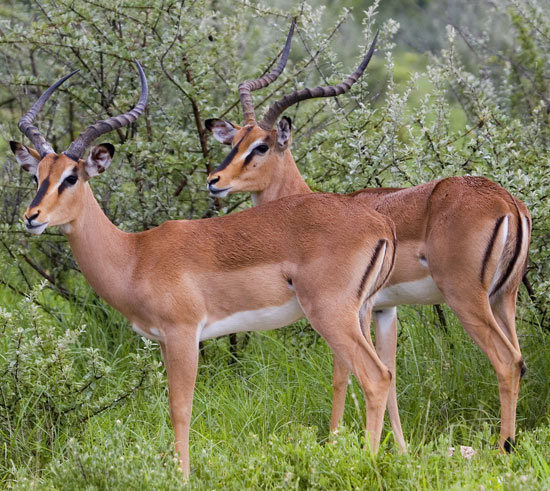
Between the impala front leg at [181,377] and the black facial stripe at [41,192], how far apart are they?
32.1 inches

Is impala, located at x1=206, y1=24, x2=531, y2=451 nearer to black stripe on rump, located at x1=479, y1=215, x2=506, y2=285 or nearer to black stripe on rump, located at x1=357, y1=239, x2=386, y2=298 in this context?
black stripe on rump, located at x1=479, y1=215, x2=506, y2=285

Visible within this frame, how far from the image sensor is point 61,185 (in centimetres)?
424

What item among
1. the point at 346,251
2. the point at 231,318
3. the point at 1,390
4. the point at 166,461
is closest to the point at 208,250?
the point at 231,318

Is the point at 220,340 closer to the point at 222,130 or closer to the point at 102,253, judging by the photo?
the point at 222,130

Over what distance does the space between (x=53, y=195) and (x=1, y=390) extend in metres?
1.18

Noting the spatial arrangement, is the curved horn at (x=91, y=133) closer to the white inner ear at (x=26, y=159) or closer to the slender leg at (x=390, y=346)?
the white inner ear at (x=26, y=159)

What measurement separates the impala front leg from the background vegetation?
135mm

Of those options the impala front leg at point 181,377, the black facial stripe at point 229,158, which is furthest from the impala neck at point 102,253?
the black facial stripe at point 229,158

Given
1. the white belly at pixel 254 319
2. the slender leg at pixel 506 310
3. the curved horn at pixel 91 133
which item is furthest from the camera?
the slender leg at pixel 506 310

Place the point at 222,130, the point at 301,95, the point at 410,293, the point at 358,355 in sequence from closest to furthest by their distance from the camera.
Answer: the point at 358,355
the point at 410,293
the point at 301,95
the point at 222,130

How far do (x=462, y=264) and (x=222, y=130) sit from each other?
5.90 ft

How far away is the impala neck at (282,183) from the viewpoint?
17.5 feet

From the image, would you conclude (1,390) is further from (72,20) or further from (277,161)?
(72,20)

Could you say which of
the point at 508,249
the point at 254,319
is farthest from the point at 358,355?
the point at 508,249
